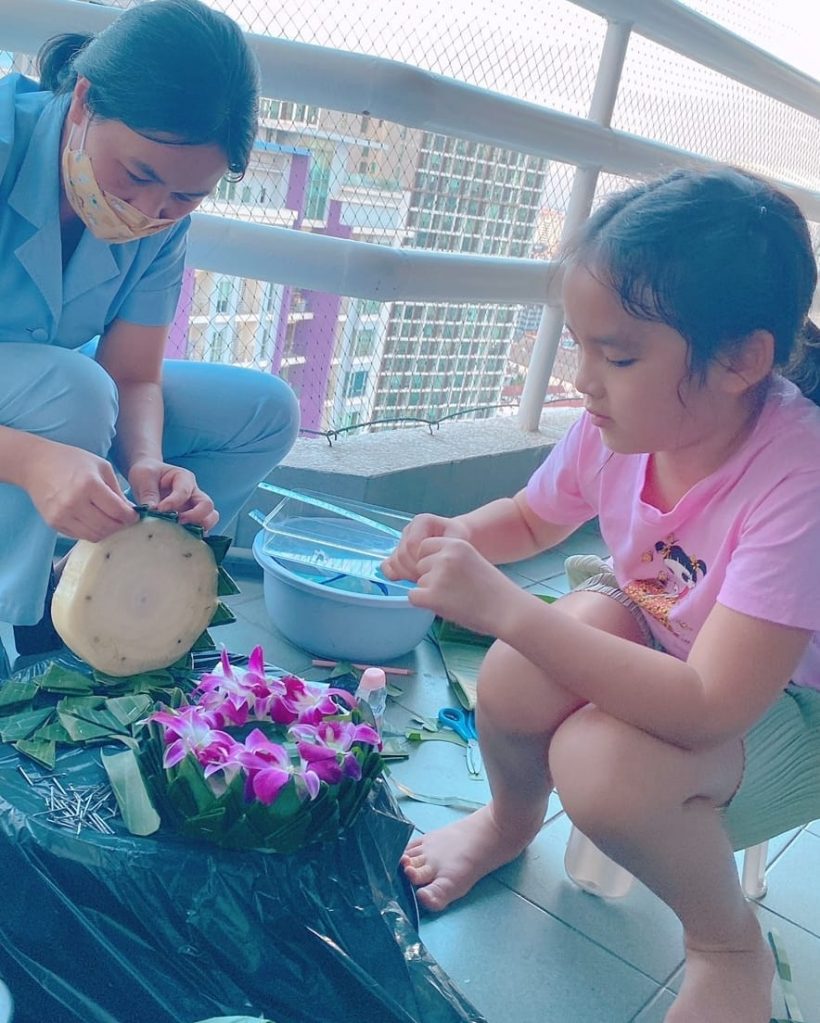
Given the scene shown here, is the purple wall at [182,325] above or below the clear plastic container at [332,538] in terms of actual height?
above

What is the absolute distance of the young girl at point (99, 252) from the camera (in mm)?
986

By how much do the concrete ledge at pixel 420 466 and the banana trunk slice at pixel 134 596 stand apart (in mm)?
715

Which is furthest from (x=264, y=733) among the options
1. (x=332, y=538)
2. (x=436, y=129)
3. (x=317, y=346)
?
(x=436, y=129)

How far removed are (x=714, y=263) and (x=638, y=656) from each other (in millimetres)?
346

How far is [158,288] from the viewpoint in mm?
1286

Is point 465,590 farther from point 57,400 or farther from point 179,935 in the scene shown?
point 57,400

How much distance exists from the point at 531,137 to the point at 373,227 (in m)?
0.40

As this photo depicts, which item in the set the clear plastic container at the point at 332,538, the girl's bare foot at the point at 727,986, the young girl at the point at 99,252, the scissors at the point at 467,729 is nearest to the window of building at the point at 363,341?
the clear plastic container at the point at 332,538

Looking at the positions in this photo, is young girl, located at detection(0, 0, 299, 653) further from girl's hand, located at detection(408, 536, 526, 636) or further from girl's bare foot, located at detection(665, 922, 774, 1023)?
girl's bare foot, located at detection(665, 922, 774, 1023)

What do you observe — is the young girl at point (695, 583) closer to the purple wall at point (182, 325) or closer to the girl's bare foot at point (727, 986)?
the girl's bare foot at point (727, 986)

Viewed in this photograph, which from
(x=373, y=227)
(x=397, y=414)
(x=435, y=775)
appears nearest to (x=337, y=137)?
(x=373, y=227)

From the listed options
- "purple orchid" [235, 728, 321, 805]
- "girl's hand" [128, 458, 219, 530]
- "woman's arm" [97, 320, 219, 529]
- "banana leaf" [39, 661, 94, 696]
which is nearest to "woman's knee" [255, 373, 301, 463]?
"woman's arm" [97, 320, 219, 529]

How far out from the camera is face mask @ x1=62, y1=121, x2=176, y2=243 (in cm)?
105

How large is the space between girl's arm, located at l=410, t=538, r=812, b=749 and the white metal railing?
59cm
